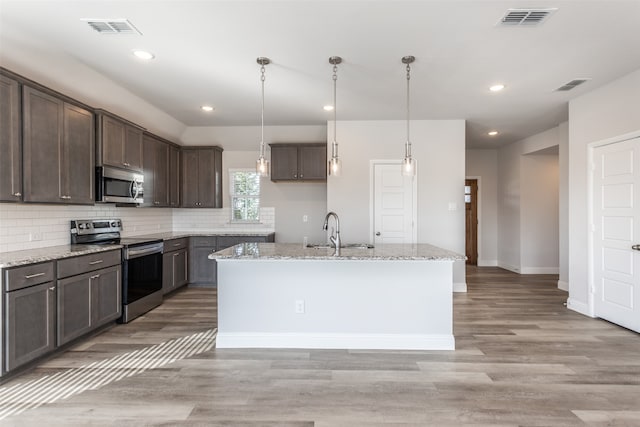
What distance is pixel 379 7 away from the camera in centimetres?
230

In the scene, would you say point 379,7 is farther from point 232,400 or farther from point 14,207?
point 14,207

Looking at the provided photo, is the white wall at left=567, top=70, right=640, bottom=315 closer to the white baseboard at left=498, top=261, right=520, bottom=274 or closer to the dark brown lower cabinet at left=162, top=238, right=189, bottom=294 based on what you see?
the white baseboard at left=498, top=261, right=520, bottom=274

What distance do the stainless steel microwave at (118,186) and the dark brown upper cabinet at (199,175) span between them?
1.25 m

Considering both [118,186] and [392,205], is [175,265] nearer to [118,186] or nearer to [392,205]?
[118,186]

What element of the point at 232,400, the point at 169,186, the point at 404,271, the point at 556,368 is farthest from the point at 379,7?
the point at 169,186

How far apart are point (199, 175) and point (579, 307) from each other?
19.7ft

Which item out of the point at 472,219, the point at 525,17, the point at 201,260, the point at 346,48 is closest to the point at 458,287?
the point at 472,219

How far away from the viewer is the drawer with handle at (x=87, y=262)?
2852mm

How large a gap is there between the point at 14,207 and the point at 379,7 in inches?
145

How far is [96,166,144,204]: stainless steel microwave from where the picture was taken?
3.61 m

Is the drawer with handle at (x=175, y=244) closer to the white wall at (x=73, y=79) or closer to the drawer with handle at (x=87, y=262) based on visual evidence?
the drawer with handle at (x=87, y=262)

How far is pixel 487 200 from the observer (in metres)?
7.43

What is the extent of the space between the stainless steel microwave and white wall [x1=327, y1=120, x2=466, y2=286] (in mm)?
2750

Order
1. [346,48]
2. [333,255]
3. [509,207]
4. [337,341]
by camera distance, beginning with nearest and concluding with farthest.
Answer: [333,255] → [346,48] → [337,341] → [509,207]
